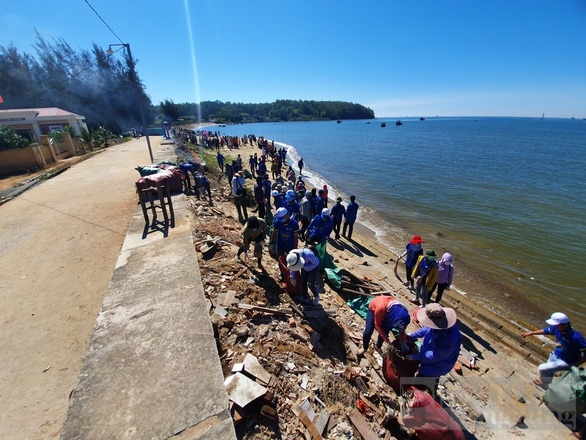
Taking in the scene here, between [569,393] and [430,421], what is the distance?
→ 2976 mm

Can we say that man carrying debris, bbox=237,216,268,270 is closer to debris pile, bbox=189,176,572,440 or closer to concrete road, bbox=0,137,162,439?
debris pile, bbox=189,176,572,440

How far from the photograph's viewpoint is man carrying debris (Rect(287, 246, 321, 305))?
527 centimetres

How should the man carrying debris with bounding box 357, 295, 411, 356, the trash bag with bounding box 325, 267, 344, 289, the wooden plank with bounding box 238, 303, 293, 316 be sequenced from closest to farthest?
the man carrying debris with bounding box 357, 295, 411, 356 → the wooden plank with bounding box 238, 303, 293, 316 → the trash bag with bounding box 325, 267, 344, 289

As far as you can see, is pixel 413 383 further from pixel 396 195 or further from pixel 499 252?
pixel 396 195

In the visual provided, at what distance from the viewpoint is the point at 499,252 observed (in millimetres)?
11828

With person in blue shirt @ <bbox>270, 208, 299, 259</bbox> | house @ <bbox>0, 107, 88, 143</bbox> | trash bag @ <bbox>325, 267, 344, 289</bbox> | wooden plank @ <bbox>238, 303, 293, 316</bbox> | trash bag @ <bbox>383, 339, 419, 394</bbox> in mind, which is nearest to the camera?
trash bag @ <bbox>383, 339, 419, 394</bbox>

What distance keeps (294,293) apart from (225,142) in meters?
39.4

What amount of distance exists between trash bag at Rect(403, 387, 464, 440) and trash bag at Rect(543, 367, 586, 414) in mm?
2491

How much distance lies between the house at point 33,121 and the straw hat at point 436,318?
2999cm

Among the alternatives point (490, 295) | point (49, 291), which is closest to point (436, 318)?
point (490, 295)

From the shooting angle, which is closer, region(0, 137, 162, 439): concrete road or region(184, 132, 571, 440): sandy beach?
region(0, 137, 162, 439): concrete road

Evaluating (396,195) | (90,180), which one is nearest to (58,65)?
(90,180)

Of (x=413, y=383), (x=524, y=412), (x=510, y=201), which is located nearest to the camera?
(x=413, y=383)

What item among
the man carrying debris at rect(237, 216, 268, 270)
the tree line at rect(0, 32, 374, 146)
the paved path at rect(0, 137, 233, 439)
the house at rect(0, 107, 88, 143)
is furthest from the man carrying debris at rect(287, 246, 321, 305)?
the tree line at rect(0, 32, 374, 146)
